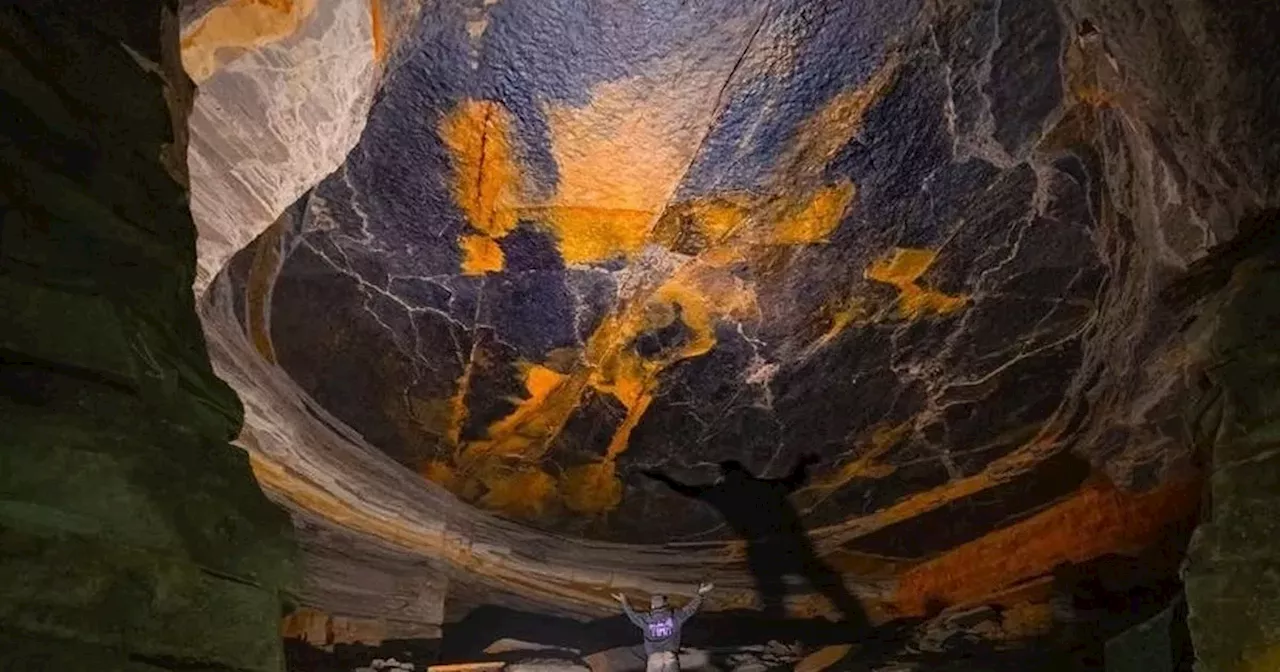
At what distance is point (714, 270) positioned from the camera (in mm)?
3711

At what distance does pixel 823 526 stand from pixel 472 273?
2.55m

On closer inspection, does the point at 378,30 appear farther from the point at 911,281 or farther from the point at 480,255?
the point at 911,281

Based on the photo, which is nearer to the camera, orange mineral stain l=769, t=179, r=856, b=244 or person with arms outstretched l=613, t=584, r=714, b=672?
orange mineral stain l=769, t=179, r=856, b=244

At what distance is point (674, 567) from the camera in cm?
521

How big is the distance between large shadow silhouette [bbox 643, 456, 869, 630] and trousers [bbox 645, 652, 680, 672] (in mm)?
736

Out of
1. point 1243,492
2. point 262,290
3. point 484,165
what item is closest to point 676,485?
point 484,165

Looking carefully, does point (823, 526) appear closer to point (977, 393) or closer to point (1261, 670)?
point (977, 393)

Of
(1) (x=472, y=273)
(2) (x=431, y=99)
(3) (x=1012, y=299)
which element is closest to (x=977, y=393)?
(3) (x=1012, y=299)

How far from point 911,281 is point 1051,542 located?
77.2 inches

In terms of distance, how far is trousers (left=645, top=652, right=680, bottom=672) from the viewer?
4.81m

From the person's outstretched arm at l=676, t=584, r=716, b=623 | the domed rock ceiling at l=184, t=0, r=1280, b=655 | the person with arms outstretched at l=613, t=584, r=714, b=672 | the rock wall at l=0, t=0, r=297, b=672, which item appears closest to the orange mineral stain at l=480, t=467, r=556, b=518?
the domed rock ceiling at l=184, t=0, r=1280, b=655

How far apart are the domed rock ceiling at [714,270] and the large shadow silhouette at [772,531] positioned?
0.11 m

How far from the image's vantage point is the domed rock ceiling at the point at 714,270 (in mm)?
2971

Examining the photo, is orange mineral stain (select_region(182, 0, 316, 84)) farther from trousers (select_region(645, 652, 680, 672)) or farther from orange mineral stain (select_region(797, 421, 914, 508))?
trousers (select_region(645, 652, 680, 672))
